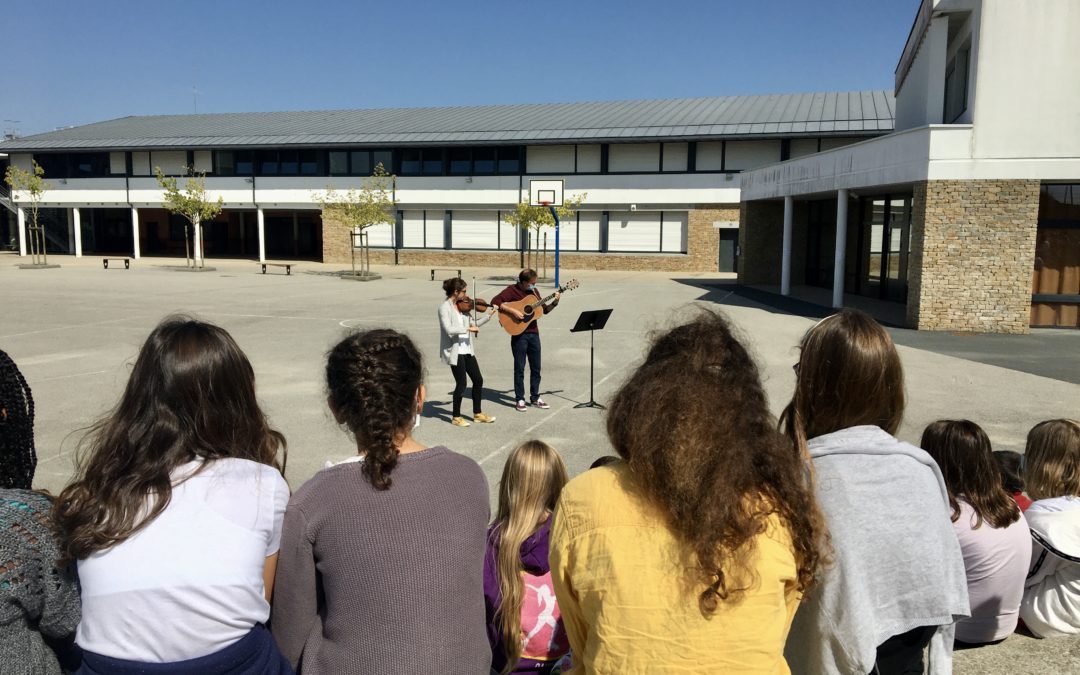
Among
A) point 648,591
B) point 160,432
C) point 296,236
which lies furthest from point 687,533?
point 296,236

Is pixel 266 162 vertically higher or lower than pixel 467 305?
higher

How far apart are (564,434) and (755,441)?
262 inches

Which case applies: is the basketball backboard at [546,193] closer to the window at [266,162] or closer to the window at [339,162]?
the window at [339,162]

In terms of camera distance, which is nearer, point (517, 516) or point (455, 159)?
point (517, 516)

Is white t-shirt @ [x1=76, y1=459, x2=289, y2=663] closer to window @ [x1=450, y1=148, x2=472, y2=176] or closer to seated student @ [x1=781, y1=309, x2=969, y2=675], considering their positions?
seated student @ [x1=781, y1=309, x2=969, y2=675]

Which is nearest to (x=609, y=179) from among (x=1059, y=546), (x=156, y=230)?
(x=156, y=230)

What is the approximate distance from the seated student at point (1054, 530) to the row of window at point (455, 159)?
3742 cm

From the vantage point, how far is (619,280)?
3438cm

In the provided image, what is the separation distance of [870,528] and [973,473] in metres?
1.66

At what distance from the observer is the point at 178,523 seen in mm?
2189

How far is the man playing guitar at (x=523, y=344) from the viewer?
9.70 metres

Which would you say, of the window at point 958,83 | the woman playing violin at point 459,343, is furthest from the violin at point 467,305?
the window at point 958,83

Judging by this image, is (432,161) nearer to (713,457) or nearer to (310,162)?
(310,162)

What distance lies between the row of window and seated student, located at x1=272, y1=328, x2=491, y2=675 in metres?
39.8
